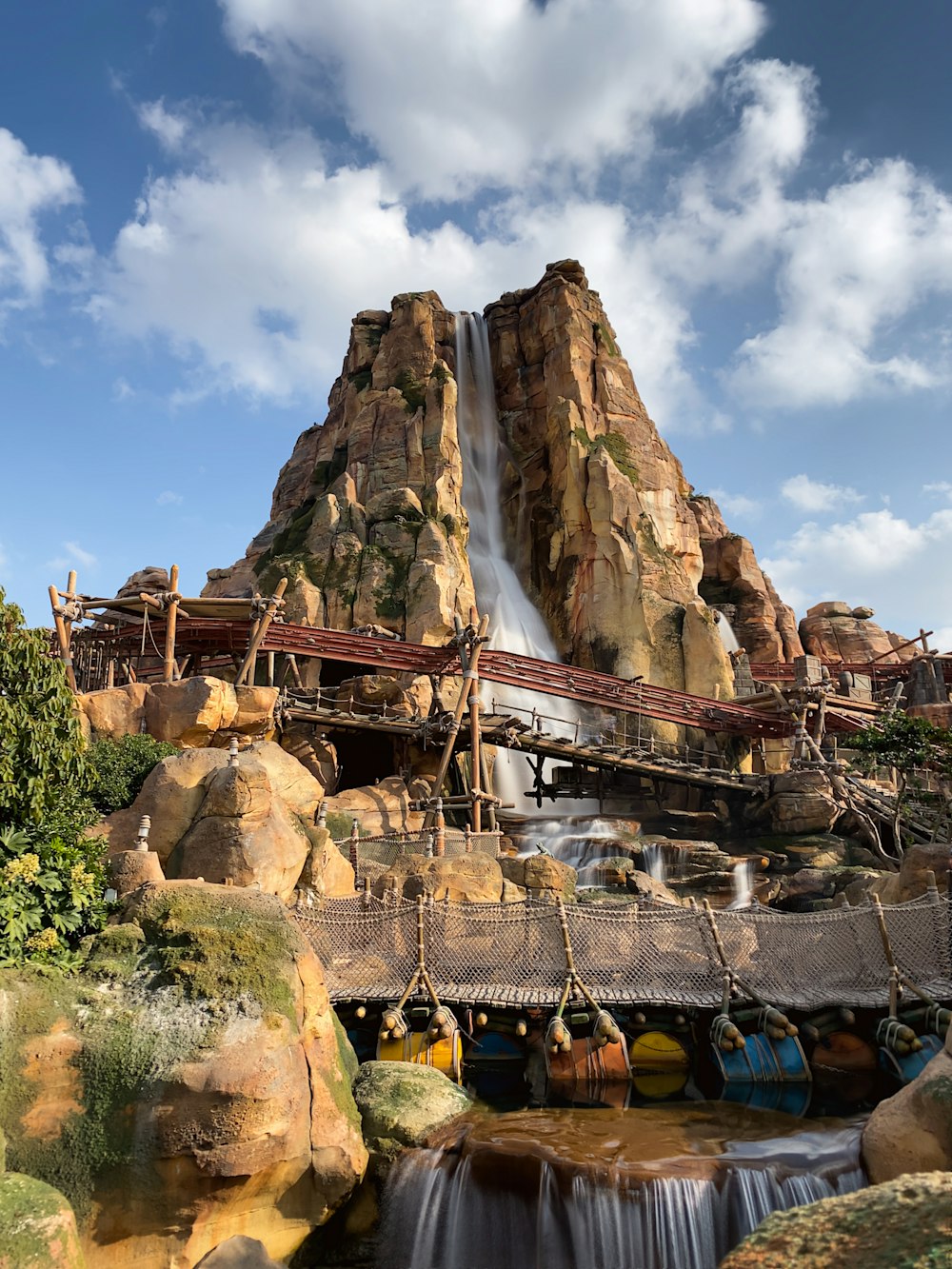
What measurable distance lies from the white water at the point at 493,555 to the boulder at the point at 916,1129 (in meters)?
25.9

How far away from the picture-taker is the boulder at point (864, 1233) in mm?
3887

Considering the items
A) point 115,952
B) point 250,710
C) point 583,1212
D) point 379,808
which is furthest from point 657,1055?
point 250,710

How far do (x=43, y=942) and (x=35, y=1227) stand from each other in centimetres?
259

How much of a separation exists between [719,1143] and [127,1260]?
5783mm

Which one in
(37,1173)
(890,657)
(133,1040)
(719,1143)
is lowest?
(719,1143)

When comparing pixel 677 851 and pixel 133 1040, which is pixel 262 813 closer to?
pixel 133 1040

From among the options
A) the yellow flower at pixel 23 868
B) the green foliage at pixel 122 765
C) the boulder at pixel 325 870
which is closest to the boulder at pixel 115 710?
the green foliage at pixel 122 765

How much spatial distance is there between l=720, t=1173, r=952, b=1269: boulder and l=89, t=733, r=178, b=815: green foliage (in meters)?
14.6

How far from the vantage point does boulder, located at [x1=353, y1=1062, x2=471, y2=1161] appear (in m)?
8.92

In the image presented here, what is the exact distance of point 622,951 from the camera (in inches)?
497

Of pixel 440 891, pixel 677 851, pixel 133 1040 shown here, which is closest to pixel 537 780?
pixel 677 851

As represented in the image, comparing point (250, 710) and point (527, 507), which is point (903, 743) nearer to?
point (250, 710)

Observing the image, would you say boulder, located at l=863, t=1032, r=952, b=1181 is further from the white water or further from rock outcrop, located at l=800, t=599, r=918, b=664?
rock outcrop, located at l=800, t=599, r=918, b=664

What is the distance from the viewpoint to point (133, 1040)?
23.9ft
